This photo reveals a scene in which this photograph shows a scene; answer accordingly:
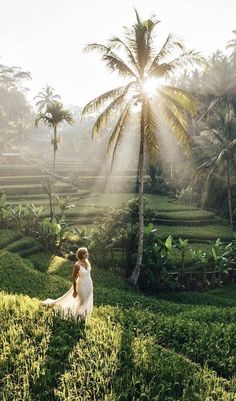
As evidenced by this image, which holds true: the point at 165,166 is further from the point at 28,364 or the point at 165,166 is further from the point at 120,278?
the point at 28,364

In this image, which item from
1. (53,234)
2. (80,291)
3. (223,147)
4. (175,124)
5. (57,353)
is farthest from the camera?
(223,147)

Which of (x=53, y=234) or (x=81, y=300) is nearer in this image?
(x=81, y=300)

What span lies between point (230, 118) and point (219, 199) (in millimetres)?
7364

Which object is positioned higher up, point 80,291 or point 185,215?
point 80,291

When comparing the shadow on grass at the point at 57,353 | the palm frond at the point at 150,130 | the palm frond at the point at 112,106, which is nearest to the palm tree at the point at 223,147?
the palm frond at the point at 150,130

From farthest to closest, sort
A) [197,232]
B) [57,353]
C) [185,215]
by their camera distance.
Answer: [185,215]
[197,232]
[57,353]

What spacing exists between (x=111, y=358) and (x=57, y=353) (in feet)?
3.02

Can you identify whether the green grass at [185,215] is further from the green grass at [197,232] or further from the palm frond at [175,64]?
the palm frond at [175,64]

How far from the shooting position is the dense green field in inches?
237

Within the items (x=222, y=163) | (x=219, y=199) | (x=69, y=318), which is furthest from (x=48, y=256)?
(x=219, y=199)

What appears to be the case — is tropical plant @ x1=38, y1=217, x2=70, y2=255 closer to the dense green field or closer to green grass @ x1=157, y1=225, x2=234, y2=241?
green grass @ x1=157, y1=225, x2=234, y2=241

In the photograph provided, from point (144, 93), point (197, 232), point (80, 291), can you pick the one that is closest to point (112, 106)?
point (144, 93)

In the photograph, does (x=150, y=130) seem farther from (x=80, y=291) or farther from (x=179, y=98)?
(x=80, y=291)

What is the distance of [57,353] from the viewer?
698 cm
